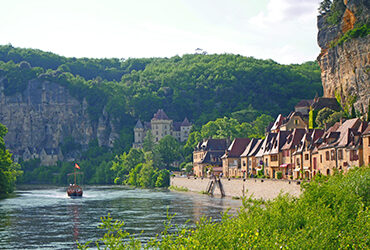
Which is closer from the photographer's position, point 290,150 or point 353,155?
point 353,155

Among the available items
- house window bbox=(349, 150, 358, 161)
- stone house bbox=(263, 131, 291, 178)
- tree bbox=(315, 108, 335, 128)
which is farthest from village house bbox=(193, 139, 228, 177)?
house window bbox=(349, 150, 358, 161)

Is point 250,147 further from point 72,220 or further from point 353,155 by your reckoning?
point 72,220

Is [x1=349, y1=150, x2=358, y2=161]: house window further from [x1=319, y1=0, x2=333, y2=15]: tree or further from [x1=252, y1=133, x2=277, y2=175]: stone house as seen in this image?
[x1=319, y1=0, x2=333, y2=15]: tree

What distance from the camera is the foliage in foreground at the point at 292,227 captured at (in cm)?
2378

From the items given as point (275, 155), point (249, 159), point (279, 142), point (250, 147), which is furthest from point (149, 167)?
point (279, 142)

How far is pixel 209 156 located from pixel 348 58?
42233 millimetres

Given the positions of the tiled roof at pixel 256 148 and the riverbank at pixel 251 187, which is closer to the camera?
the riverbank at pixel 251 187

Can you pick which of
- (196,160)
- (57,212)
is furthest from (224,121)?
(57,212)

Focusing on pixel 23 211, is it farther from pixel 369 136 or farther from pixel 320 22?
pixel 320 22

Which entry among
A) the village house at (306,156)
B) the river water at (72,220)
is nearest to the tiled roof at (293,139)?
the village house at (306,156)

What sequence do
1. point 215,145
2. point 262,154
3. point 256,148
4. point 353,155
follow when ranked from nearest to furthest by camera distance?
point 353,155
point 262,154
point 256,148
point 215,145

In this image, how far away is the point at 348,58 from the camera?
10094 cm

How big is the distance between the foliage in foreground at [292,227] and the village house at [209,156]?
82.0m

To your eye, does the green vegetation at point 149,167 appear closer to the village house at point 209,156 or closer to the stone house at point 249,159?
the village house at point 209,156
